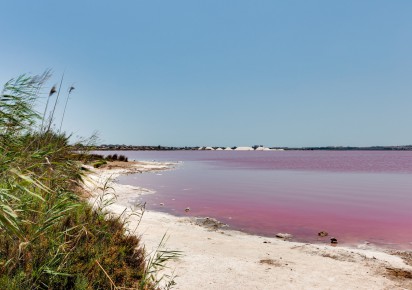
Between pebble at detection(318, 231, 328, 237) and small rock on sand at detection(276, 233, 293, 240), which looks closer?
small rock on sand at detection(276, 233, 293, 240)

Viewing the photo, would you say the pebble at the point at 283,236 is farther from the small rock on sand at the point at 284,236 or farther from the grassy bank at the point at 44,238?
the grassy bank at the point at 44,238

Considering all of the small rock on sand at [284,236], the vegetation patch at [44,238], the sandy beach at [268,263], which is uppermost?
the vegetation patch at [44,238]

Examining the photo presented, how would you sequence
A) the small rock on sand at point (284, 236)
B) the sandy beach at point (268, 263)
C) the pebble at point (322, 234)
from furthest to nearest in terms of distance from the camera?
the pebble at point (322, 234)
the small rock on sand at point (284, 236)
the sandy beach at point (268, 263)

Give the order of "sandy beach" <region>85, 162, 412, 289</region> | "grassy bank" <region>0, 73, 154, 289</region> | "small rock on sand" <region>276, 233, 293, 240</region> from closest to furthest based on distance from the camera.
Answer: "grassy bank" <region>0, 73, 154, 289</region>
"sandy beach" <region>85, 162, 412, 289</region>
"small rock on sand" <region>276, 233, 293, 240</region>

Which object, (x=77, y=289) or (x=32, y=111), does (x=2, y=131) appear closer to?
(x=32, y=111)

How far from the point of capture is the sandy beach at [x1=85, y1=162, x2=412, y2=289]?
7047 mm

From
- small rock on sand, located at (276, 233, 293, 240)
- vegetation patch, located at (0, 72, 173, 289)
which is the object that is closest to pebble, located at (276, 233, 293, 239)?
small rock on sand, located at (276, 233, 293, 240)

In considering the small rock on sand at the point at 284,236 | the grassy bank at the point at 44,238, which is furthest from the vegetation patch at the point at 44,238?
the small rock on sand at the point at 284,236

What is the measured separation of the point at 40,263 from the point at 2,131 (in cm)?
201

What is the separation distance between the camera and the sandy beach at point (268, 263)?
705 centimetres

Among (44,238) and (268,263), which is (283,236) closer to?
(268,263)

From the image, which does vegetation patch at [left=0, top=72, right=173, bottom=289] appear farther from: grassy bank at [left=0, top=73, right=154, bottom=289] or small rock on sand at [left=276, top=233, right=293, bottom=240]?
small rock on sand at [left=276, top=233, right=293, bottom=240]

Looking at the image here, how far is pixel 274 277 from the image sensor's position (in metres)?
7.36

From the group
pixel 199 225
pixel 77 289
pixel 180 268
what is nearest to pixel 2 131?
pixel 77 289
